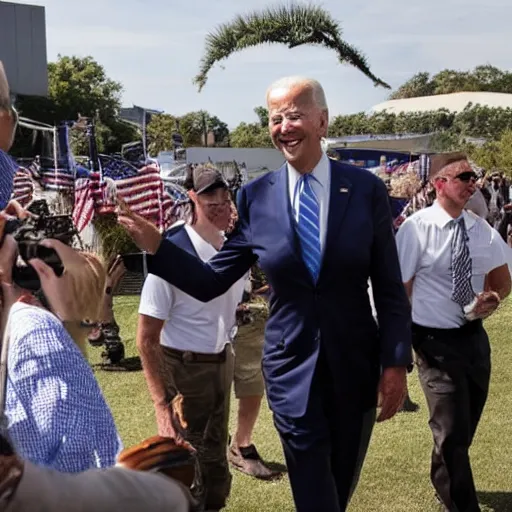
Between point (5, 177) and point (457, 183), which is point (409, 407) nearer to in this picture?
point (457, 183)

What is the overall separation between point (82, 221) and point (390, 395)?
5953 millimetres

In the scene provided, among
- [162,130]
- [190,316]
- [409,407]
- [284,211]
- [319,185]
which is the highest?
[162,130]

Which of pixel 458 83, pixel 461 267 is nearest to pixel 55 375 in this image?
pixel 461 267

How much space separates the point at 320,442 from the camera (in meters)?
3.11

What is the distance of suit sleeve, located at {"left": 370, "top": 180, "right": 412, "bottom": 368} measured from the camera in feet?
10.2

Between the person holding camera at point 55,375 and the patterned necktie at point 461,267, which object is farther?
the patterned necktie at point 461,267

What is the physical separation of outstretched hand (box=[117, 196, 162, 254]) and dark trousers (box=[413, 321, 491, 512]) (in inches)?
71.6

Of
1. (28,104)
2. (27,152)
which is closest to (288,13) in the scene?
(27,152)

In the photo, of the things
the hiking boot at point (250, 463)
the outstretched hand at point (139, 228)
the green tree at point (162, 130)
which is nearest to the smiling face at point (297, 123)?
the outstretched hand at point (139, 228)

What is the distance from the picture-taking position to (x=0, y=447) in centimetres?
93

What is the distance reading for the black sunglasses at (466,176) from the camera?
4.36 metres

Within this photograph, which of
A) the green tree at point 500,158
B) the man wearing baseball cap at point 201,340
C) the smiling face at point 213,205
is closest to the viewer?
the man wearing baseball cap at point 201,340

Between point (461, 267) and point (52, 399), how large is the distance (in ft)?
10.8

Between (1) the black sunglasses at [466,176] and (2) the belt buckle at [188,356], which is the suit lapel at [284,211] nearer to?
(2) the belt buckle at [188,356]
